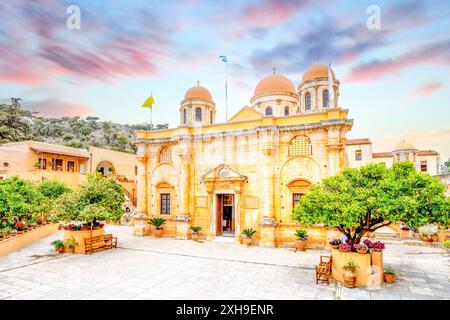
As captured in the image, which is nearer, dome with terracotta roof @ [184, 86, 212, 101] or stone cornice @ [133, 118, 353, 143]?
stone cornice @ [133, 118, 353, 143]

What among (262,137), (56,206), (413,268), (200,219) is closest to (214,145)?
(262,137)

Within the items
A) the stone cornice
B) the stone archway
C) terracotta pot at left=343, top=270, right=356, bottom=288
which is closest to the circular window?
the stone cornice

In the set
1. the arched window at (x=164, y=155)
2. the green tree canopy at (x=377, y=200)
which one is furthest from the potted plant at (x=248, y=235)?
the arched window at (x=164, y=155)

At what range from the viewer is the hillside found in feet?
140

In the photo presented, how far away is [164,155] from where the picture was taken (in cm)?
2247

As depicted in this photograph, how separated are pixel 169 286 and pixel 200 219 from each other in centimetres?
1012

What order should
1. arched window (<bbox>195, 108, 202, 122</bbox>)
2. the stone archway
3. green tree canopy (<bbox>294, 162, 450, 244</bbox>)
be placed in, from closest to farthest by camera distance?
green tree canopy (<bbox>294, 162, 450, 244</bbox>)
arched window (<bbox>195, 108, 202, 122</bbox>)
the stone archway

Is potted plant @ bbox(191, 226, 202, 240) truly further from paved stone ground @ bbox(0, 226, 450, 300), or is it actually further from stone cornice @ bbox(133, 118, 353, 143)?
stone cornice @ bbox(133, 118, 353, 143)

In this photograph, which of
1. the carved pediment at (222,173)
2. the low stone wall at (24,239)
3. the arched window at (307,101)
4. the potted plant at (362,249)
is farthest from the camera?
the arched window at (307,101)

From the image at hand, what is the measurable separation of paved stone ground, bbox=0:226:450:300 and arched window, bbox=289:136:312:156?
6095 mm

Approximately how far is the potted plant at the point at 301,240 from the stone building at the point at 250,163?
0.82m

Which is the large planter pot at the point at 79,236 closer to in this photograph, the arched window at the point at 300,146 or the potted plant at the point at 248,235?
the potted plant at the point at 248,235

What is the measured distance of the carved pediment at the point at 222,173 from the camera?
19.3 meters
